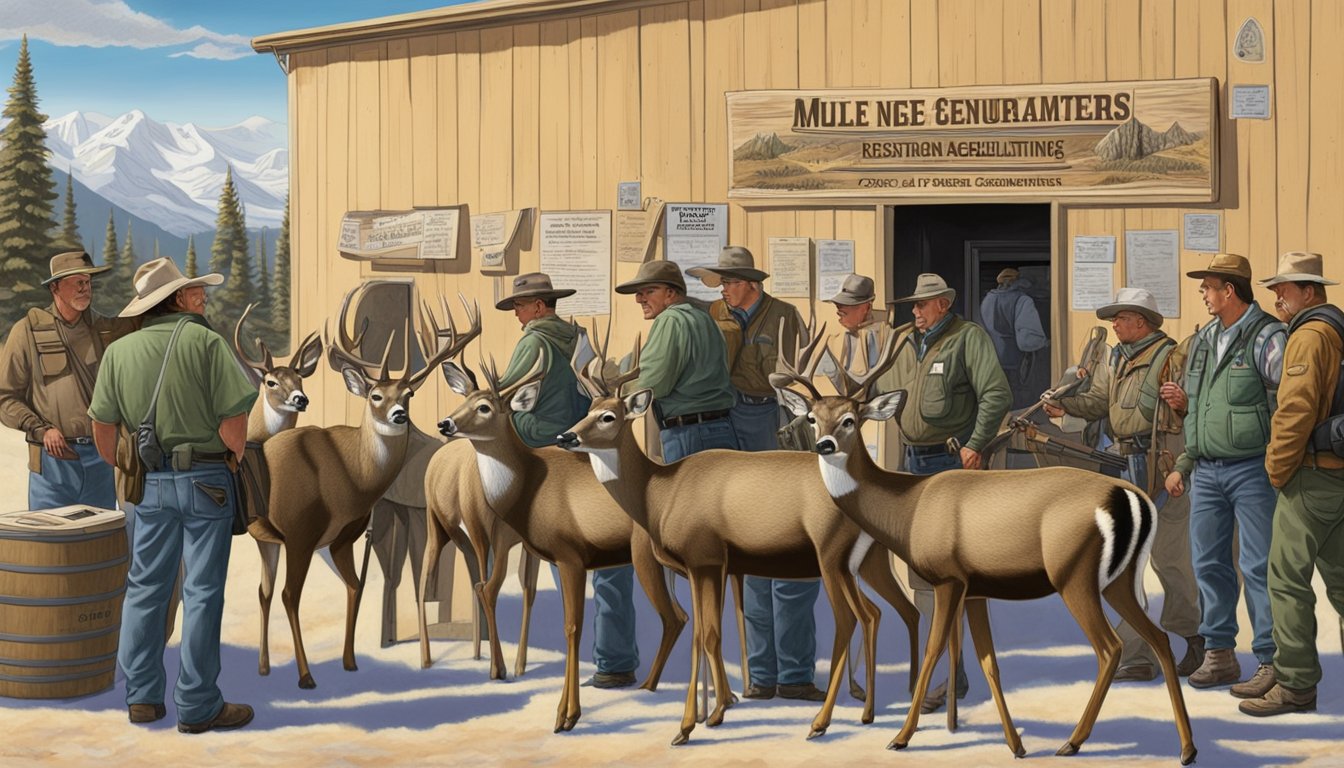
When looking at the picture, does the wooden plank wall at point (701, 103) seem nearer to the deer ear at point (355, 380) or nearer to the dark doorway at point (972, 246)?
the dark doorway at point (972, 246)

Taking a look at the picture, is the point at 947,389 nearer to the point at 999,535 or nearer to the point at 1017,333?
the point at 999,535

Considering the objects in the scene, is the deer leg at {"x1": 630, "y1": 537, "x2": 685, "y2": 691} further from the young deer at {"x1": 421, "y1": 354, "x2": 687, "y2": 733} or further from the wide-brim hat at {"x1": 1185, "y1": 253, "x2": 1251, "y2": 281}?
the wide-brim hat at {"x1": 1185, "y1": 253, "x2": 1251, "y2": 281}

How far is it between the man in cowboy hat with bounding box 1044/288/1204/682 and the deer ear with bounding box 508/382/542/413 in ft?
10.7

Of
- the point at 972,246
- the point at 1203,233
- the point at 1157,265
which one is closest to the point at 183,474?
the point at 1157,265

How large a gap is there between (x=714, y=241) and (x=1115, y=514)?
511 cm

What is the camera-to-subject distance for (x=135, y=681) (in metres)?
7.60

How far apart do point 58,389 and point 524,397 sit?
2731 millimetres

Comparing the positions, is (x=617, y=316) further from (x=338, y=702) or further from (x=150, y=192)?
(x=150, y=192)

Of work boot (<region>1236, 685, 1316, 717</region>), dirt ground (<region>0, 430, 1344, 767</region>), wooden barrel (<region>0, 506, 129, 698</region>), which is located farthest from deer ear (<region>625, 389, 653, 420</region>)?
work boot (<region>1236, 685, 1316, 717</region>)

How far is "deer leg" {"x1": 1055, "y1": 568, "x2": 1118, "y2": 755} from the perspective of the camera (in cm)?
686

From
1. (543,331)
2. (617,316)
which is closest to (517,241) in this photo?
(617,316)

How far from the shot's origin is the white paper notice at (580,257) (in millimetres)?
11680

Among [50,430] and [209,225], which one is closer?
[50,430]

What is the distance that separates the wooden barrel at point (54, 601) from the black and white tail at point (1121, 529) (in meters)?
4.90
